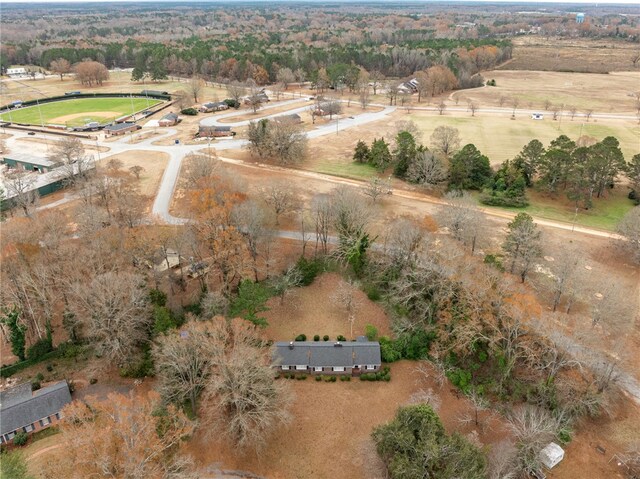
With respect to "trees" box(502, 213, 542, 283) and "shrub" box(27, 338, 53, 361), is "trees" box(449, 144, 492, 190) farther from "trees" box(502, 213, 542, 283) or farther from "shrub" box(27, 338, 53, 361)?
"shrub" box(27, 338, 53, 361)

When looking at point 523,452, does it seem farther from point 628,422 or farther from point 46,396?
point 46,396

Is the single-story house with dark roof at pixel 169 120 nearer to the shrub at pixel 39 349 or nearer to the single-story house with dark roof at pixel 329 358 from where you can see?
the shrub at pixel 39 349

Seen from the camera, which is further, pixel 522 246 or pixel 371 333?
pixel 522 246

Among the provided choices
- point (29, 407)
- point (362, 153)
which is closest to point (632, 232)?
point (362, 153)

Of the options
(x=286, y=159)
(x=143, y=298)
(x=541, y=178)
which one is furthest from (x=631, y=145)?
(x=143, y=298)

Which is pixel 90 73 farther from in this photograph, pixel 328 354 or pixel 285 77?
pixel 328 354

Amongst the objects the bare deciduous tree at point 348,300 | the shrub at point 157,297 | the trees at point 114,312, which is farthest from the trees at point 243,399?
the bare deciduous tree at point 348,300
